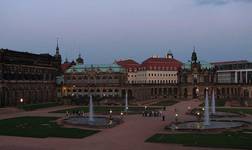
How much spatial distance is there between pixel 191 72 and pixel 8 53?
64817mm

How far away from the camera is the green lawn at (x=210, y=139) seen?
47.4 metres

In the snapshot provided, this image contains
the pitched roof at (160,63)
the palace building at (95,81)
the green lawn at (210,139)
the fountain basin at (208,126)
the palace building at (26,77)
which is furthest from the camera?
the pitched roof at (160,63)

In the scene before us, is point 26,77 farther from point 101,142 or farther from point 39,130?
point 101,142

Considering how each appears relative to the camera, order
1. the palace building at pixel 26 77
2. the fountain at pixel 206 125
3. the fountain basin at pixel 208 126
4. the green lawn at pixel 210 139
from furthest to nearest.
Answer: the palace building at pixel 26 77 < the fountain at pixel 206 125 < the fountain basin at pixel 208 126 < the green lawn at pixel 210 139

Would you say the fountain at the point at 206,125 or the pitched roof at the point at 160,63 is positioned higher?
the pitched roof at the point at 160,63

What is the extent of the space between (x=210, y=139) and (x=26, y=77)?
249ft

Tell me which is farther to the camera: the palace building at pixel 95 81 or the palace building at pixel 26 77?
the palace building at pixel 95 81

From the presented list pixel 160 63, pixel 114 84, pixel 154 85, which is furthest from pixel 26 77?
pixel 160 63

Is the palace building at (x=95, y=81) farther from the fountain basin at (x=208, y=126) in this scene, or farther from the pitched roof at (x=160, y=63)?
the fountain basin at (x=208, y=126)

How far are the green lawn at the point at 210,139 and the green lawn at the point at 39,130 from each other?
10.4m

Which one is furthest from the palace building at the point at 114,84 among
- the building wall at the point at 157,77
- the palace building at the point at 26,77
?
the building wall at the point at 157,77

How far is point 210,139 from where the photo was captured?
50844 mm

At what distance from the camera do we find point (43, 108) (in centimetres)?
10900

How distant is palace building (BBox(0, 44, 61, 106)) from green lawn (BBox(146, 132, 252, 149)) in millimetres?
60709
